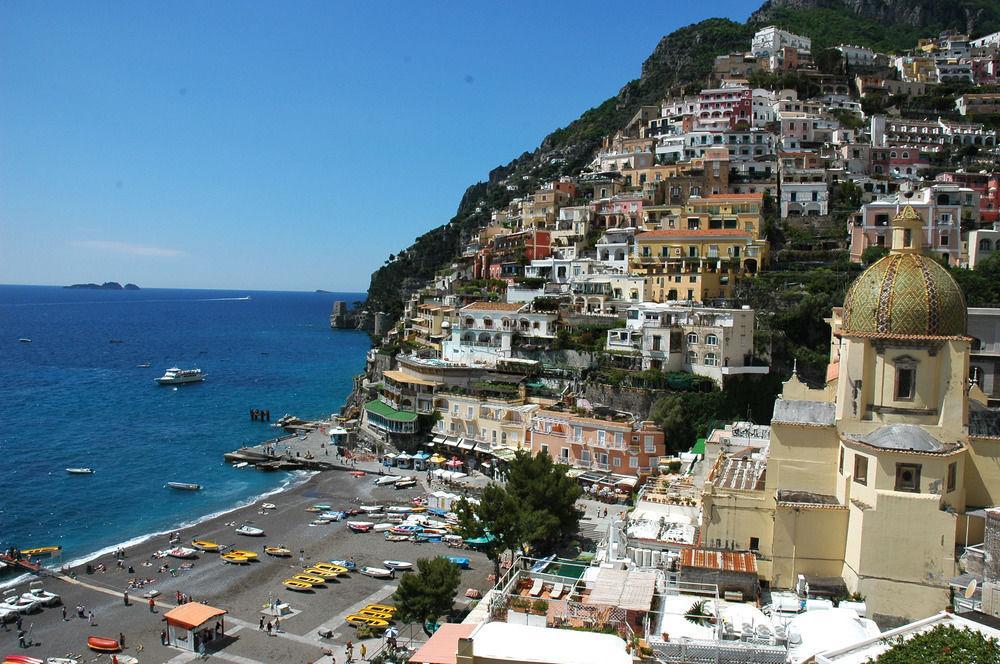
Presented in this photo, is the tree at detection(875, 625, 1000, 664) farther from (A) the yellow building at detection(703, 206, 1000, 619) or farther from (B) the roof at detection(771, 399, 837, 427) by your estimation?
(B) the roof at detection(771, 399, 837, 427)

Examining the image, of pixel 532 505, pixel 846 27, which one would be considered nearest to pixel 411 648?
pixel 532 505

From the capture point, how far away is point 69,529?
40.3 m

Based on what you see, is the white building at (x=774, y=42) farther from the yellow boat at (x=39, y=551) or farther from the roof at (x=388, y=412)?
the yellow boat at (x=39, y=551)

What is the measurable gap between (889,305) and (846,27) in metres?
117

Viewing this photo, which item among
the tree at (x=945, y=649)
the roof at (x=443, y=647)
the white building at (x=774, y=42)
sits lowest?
the roof at (x=443, y=647)

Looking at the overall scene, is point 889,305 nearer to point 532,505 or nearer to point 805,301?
point 532,505

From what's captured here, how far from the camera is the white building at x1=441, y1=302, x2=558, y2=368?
54938mm

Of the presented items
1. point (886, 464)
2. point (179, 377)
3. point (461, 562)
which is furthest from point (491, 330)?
point (179, 377)

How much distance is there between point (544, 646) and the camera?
47.2 feet

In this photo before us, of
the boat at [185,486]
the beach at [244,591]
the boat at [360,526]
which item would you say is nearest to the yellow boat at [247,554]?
the beach at [244,591]

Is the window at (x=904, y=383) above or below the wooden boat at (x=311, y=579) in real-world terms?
above

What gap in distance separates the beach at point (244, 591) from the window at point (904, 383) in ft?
59.7

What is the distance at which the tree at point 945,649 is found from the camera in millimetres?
11672

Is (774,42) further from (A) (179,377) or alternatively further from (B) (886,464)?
(B) (886,464)
